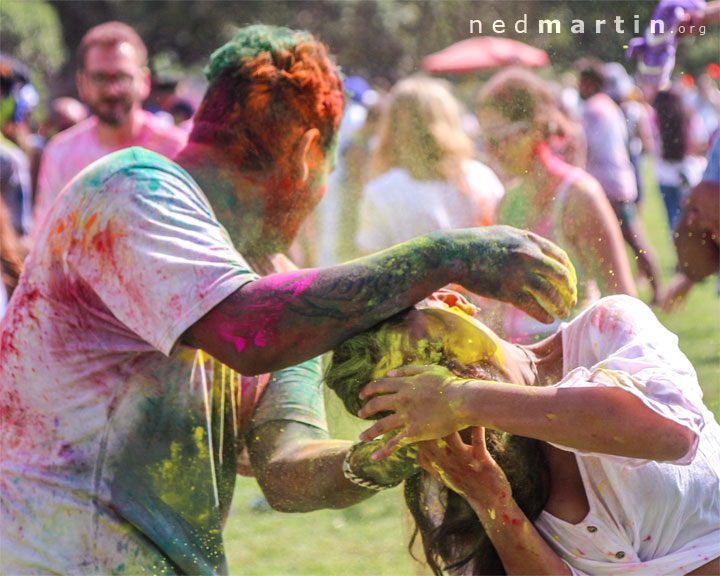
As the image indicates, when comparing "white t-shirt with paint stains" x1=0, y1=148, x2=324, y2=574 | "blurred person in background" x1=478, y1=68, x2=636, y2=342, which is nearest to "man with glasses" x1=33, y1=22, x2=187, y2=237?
"blurred person in background" x1=478, y1=68, x2=636, y2=342

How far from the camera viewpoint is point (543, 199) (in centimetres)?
252

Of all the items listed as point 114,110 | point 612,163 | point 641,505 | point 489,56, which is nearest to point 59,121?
point 114,110

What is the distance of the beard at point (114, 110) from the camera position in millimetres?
5191

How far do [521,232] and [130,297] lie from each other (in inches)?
28.1

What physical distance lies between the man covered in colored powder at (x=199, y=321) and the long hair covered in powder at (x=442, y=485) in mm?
92

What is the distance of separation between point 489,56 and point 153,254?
3.14m

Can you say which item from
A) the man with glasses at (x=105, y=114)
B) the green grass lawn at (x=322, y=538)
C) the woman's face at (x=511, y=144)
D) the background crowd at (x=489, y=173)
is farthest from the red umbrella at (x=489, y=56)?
the man with glasses at (x=105, y=114)

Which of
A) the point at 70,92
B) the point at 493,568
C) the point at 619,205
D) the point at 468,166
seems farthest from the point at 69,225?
the point at 70,92

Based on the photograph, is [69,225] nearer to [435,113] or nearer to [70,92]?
[435,113]

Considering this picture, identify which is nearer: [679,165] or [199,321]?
[199,321]

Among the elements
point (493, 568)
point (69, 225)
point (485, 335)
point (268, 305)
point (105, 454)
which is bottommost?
point (493, 568)

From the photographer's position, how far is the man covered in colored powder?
69.5 inches

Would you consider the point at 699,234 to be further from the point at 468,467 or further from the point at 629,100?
the point at 629,100

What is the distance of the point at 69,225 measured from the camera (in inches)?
74.5
